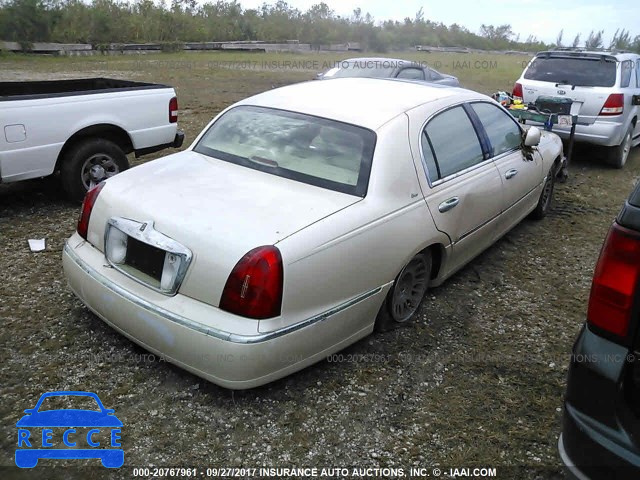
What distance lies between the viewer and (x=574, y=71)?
7.96 metres

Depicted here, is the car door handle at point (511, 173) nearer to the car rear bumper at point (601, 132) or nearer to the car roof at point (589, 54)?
the car rear bumper at point (601, 132)

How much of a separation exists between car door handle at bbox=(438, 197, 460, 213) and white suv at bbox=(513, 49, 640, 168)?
4399 mm

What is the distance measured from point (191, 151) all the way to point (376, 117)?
1.34 metres

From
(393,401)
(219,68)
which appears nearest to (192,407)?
(393,401)

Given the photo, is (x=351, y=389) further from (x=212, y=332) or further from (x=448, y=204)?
(x=448, y=204)

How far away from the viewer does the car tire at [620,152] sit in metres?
7.96

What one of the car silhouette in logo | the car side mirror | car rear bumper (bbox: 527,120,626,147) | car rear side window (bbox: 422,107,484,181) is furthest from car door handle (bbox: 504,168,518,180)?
car rear bumper (bbox: 527,120,626,147)

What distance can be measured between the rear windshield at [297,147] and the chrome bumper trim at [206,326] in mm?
671

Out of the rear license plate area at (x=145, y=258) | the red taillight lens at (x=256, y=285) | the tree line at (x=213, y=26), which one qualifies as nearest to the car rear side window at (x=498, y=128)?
the red taillight lens at (x=256, y=285)

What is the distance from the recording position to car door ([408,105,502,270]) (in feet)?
11.5

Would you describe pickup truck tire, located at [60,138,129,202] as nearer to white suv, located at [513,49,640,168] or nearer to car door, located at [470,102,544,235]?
car door, located at [470,102,544,235]

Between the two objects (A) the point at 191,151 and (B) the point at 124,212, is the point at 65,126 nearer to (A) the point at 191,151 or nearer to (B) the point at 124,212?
(A) the point at 191,151

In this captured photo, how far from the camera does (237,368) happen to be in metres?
2.57

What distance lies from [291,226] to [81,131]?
11.5ft
